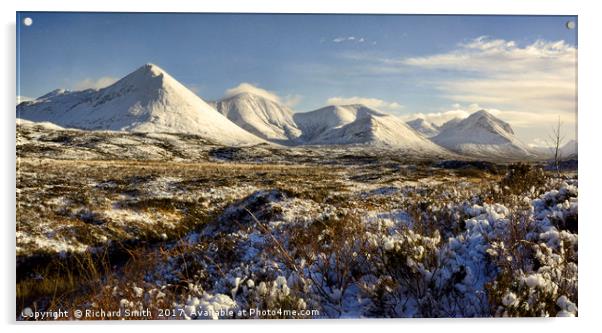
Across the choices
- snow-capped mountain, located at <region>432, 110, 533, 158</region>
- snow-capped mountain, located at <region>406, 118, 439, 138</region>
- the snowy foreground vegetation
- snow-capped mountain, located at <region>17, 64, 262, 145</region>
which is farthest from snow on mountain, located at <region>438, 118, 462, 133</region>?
snow-capped mountain, located at <region>17, 64, 262, 145</region>

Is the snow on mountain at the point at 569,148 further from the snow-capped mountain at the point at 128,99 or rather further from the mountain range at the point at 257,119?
the snow-capped mountain at the point at 128,99

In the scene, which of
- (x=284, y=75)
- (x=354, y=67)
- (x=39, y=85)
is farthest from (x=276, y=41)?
(x=39, y=85)

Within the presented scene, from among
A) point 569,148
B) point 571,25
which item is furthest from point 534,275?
point 571,25
